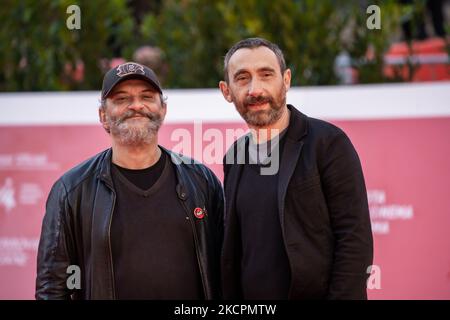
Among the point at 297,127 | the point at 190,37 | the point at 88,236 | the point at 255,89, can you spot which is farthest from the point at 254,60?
the point at 190,37

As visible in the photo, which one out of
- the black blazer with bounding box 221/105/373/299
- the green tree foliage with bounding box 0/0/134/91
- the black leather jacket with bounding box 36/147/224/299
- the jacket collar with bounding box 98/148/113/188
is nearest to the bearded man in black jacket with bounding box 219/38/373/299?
the black blazer with bounding box 221/105/373/299

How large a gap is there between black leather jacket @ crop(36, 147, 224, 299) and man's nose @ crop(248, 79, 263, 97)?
560mm

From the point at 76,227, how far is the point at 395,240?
248 cm

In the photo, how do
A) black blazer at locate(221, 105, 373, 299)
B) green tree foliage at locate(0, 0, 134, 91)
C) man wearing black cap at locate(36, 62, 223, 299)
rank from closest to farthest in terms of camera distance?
black blazer at locate(221, 105, 373, 299), man wearing black cap at locate(36, 62, 223, 299), green tree foliage at locate(0, 0, 134, 91)

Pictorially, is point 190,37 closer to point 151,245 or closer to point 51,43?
point 51,43

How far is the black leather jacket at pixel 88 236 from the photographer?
131 inches

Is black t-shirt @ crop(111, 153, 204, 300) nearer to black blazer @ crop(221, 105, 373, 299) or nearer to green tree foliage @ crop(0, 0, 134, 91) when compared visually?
black blazer @ crop(221, 105, 373, 299)

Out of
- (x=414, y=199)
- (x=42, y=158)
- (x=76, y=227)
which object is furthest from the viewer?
(x=42, y=158)

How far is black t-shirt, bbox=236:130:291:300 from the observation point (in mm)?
3164

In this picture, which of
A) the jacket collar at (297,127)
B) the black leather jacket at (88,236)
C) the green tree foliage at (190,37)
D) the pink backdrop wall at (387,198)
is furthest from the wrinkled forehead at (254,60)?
the green tree foliage at (190,37)

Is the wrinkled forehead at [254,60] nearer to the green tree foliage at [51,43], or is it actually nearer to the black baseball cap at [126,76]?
the black baseball cap at [126,76]
